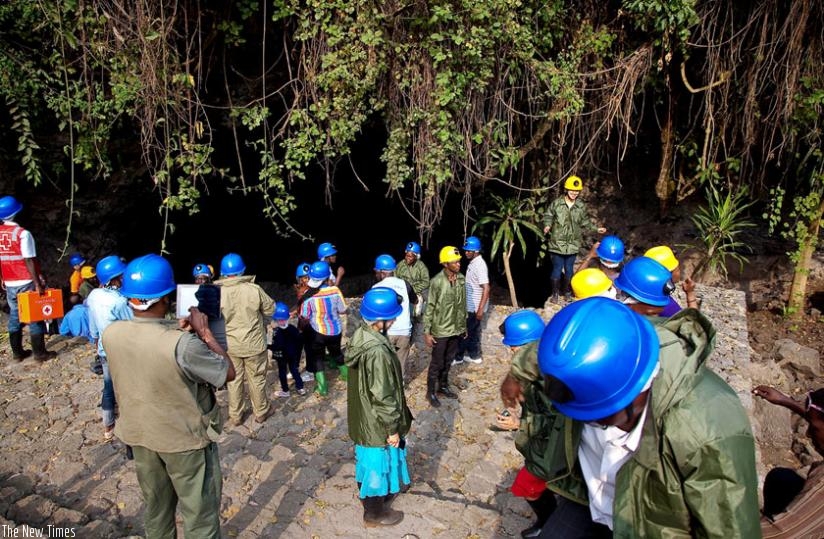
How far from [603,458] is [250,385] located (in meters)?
4.03

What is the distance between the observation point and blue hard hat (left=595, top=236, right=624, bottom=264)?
4676 mm

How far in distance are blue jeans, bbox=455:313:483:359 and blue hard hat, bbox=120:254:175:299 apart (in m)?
4.30

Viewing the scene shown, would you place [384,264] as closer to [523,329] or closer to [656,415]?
[523,329]

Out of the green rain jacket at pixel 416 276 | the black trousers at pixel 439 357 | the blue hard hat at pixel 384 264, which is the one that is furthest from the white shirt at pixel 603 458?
the green rain jacket at pixel 416 276

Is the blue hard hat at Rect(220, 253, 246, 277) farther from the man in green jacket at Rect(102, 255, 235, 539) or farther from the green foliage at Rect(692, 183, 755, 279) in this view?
the green foliage at Rect(692, 183, 755, 279)

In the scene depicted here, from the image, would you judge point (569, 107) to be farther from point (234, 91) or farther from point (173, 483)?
point (173, 483)

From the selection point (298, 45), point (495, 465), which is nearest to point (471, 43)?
point (298, 45)

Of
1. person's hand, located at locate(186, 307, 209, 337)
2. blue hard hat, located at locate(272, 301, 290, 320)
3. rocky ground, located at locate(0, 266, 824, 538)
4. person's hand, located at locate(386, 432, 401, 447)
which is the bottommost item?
rocky ground, located at locate(0, 266, 824, 538)

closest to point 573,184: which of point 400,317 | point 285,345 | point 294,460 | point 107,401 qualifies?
point 400,317

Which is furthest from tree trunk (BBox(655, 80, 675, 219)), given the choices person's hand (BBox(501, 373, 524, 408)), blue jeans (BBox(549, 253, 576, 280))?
person's hand (BBox(501, 373, 524, 408))

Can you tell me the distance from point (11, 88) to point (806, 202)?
37.6 ft

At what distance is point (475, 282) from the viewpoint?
6266 millimetres

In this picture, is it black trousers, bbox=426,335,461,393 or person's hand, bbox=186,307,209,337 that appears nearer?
person's hand, bbox=186,307,209,337

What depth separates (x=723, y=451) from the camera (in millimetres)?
1595
